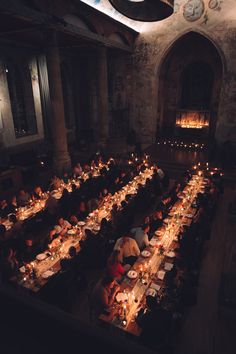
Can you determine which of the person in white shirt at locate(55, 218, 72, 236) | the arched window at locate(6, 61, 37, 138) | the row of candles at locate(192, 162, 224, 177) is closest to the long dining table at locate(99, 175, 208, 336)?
the person in white shirt at locate(55, 218, 72, 236)

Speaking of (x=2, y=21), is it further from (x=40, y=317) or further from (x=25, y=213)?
(x=40, y=317)

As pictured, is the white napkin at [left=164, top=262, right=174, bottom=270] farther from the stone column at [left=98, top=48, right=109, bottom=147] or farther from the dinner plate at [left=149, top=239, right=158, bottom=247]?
the stone column at [left=98, top=48, right=109, bottom=147]

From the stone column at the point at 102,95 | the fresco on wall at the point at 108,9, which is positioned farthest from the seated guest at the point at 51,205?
the fresco on wall at the point at 108,9

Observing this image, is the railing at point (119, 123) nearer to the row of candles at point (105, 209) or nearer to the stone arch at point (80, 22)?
the stone arch at point (80, 22)

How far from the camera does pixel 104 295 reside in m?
5.35

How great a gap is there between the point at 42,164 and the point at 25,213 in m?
6.36

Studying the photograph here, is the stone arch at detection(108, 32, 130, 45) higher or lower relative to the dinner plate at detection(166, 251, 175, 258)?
higher

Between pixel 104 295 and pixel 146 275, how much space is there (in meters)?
1.24

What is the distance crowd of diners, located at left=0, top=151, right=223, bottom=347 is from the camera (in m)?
5.41

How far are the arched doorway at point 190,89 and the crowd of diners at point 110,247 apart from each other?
11.0 metres

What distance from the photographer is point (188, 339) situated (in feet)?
18.4

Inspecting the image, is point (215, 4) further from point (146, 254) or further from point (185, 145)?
point (146, 254)

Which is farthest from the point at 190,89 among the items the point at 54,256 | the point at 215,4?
the point at 54,256

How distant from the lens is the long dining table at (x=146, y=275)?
16.5ft
